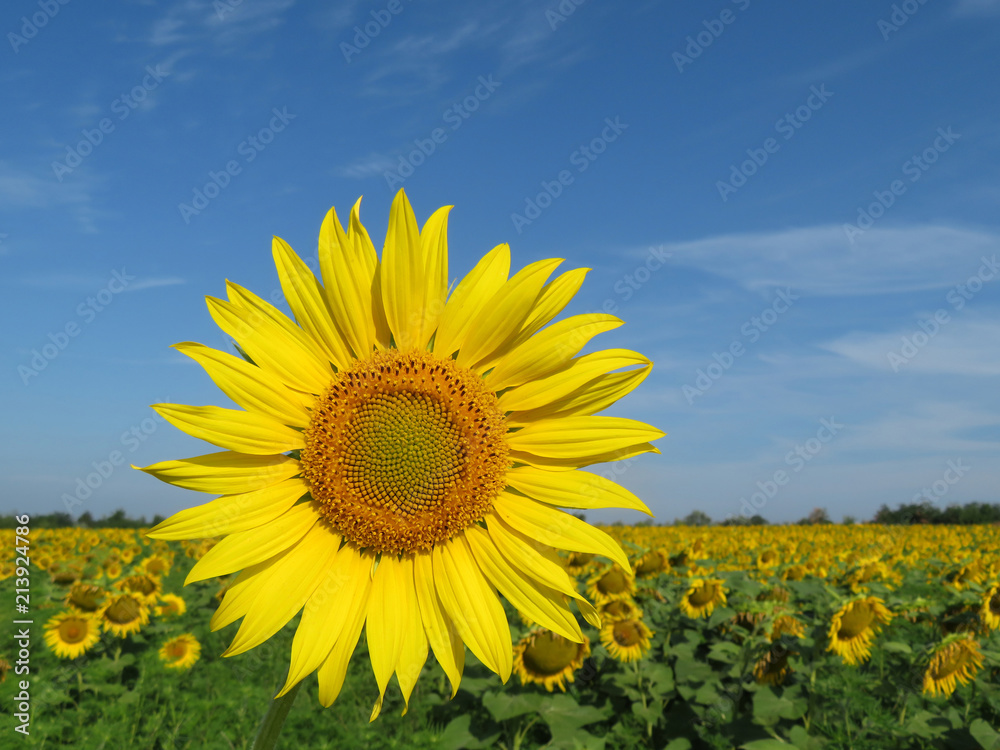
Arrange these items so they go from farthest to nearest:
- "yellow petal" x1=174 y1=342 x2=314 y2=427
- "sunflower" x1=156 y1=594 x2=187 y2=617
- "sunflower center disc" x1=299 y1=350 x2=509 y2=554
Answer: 1. "sunflower" x1=156 y1=594 x2=187 y2=617
2. "sunflower center disc" x1=299 y1=350 x2=509 y2=554
3. "yellow petal" x1=174 y1=342 x2=314 y2=427

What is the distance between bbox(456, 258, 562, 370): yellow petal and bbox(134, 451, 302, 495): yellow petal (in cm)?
65

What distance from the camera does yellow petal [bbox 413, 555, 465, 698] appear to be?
2.15 metres

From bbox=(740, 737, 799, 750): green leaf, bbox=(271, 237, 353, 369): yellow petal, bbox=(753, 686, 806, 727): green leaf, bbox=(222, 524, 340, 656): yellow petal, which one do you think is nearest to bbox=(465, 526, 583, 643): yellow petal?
bbox=(222, 524, 340, 656): yellow petal

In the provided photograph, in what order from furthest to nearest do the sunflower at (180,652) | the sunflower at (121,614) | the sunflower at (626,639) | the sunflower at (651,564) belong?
the sunflower at (180,652)
the sunflower at (121,614)
the sunflower at (651,564)
the sunflower at (626,639)

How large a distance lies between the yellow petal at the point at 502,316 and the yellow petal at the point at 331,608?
0.72 metres

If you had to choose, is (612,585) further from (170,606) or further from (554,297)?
(170,606)

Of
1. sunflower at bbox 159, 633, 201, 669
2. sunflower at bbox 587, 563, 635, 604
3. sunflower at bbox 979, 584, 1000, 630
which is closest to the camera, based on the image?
sunflower at bbox 979, 584, 1000, 630

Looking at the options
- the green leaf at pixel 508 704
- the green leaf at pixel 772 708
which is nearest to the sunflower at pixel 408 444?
the green leaf at pixel 508 704

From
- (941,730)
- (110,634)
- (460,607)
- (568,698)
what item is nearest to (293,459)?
(460,607)

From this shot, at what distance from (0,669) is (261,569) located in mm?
7274

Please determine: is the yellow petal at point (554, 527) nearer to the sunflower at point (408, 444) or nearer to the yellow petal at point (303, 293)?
the sunflower at point (408, 444)

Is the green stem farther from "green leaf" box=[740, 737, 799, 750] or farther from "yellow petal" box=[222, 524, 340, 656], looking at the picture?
"green leaf" box=[740, 737, 799, 750]

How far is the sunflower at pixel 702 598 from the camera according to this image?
7816mm

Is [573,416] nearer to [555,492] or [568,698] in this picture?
[555,492]
